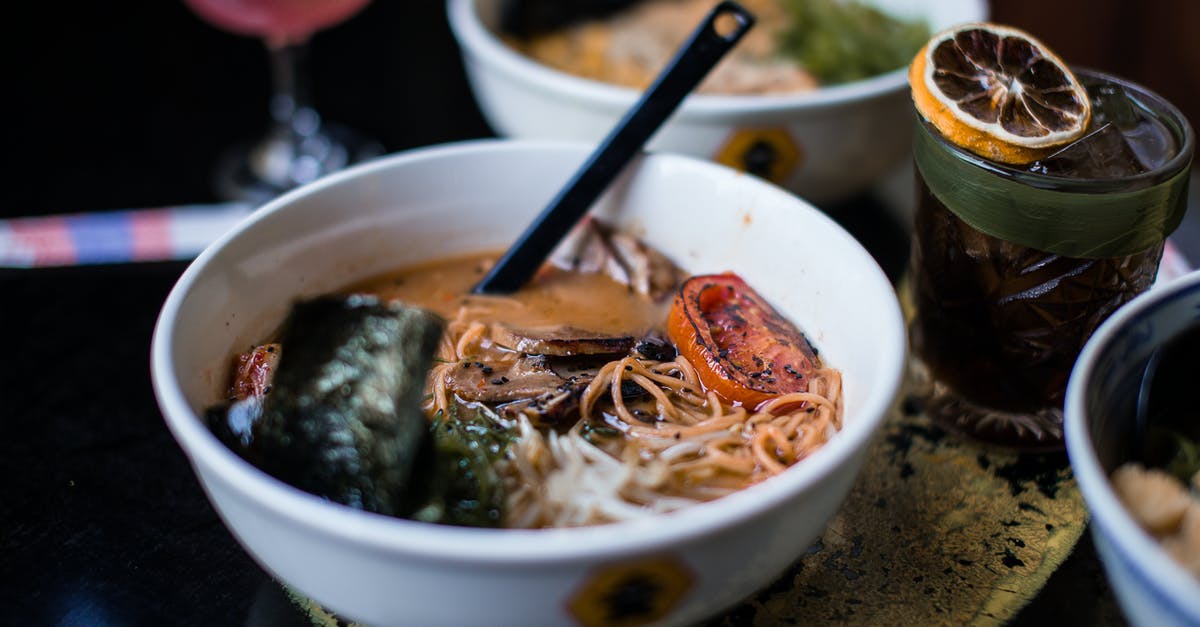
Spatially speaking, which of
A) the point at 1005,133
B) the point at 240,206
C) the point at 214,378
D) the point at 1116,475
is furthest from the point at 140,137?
the point at 1116,475

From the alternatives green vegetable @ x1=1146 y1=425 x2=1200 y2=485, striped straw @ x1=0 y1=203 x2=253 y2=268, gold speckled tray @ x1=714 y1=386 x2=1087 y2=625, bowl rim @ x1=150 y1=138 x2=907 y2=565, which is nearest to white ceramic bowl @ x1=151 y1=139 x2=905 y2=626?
bowl rim @ x1=150 y1=138 x2=907 y2=565

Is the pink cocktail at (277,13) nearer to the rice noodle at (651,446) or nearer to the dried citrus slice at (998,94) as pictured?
the rice noodle at (651,446)

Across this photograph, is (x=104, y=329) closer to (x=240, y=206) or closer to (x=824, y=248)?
(x=240, y=206)

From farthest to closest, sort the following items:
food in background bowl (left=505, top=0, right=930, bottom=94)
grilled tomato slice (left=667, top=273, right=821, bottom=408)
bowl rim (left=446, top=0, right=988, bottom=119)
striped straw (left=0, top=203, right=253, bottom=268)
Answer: food in background bowl (left=505, top=0, right=930, bottom=94) < striped straw (left=0, top=203, right=253, bottom=268) < bowl rim (left=446, top=0, right=988, bottom=119) < grilled tomato slice (left=667, top=273, right=821, bottom=408)

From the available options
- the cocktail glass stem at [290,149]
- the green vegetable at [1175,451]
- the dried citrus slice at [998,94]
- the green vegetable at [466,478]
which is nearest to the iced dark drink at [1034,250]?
the dried citrus slice at [998,94]

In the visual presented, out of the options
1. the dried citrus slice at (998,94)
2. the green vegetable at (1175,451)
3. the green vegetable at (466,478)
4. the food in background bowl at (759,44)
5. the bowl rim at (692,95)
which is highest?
the dried citrus slice at (998,94)

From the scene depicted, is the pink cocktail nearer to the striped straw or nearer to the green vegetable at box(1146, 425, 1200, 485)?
the striped straw

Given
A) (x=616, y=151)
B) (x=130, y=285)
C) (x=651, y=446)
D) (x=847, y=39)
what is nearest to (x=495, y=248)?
(x=616, y=151)
